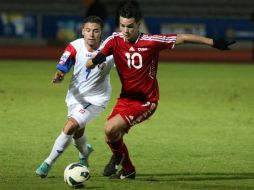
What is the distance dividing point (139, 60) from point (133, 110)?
58 centimetres

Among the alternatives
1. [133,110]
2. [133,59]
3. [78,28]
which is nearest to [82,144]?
[133,110]

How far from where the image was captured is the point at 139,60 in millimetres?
8469

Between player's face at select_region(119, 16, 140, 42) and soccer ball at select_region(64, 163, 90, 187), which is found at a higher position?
player's face at select_region(119, 16, 140, 42)

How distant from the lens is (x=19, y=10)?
115 feet

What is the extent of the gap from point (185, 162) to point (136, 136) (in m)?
2.38

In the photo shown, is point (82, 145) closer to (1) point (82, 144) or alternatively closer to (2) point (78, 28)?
(1) point (82, 144)

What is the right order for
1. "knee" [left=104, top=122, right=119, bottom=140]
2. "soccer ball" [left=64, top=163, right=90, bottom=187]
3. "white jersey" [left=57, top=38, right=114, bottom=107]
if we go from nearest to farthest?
"soccer ball" [left=64, top=163, right=90, bottom=187], "knee" [left=104, top=122, right=119, bottom=140], "white jersey" [left=57, top=38, right=114, bottom=107]

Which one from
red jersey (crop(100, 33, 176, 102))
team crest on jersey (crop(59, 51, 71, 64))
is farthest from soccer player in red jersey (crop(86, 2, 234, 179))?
team crest on jersey (crop(59, 51, 71, 64))

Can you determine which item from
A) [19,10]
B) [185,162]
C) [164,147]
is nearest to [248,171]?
[185,162]

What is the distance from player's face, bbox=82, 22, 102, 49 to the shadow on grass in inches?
66.8

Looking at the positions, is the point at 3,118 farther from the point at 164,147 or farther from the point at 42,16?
the point at 42,16

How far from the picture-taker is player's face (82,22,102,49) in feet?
28.8

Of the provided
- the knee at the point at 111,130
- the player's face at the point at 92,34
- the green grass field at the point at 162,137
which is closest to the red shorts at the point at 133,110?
the knee at the point at 111,130

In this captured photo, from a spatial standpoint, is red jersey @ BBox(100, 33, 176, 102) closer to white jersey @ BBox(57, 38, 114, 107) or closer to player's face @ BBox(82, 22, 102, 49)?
player's face @ BBox(82, 22, 102, 49)
